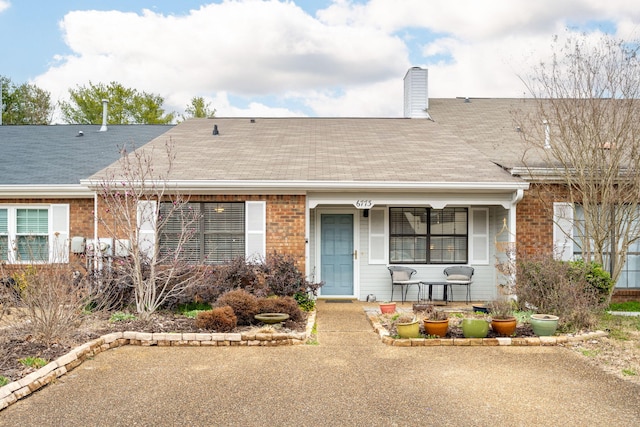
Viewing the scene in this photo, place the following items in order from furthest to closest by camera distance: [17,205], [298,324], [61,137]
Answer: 1. [61,137]
2. [17,205]
3. [298,324]

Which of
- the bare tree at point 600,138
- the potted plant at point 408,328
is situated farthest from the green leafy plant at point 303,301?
the bare tree at point 600,138

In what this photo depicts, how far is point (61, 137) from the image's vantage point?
1686cm

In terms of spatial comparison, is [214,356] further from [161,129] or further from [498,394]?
[161,129]

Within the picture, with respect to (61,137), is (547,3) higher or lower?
higher

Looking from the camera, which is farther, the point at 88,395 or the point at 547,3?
the point at 547,3

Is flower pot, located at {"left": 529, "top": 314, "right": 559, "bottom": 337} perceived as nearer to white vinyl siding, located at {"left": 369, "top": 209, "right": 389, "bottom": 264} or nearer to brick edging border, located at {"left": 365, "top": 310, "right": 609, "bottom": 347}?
brick edging border, located at {"left": 365, "top": 310, "right": 609, "bottom": 347}

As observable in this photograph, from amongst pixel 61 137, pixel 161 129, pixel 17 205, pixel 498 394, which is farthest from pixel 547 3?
pixel 61 137

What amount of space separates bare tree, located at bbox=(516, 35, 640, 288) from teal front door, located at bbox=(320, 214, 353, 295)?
13.7ft

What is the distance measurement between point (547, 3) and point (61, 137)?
552 inches

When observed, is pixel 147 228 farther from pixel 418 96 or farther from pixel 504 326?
pixel 418 96

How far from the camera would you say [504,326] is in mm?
8102

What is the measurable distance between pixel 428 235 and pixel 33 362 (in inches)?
336

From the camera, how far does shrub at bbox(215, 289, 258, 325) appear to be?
8.65 metres

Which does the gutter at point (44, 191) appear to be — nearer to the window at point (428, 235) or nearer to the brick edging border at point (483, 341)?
the window at point (428, 235)
